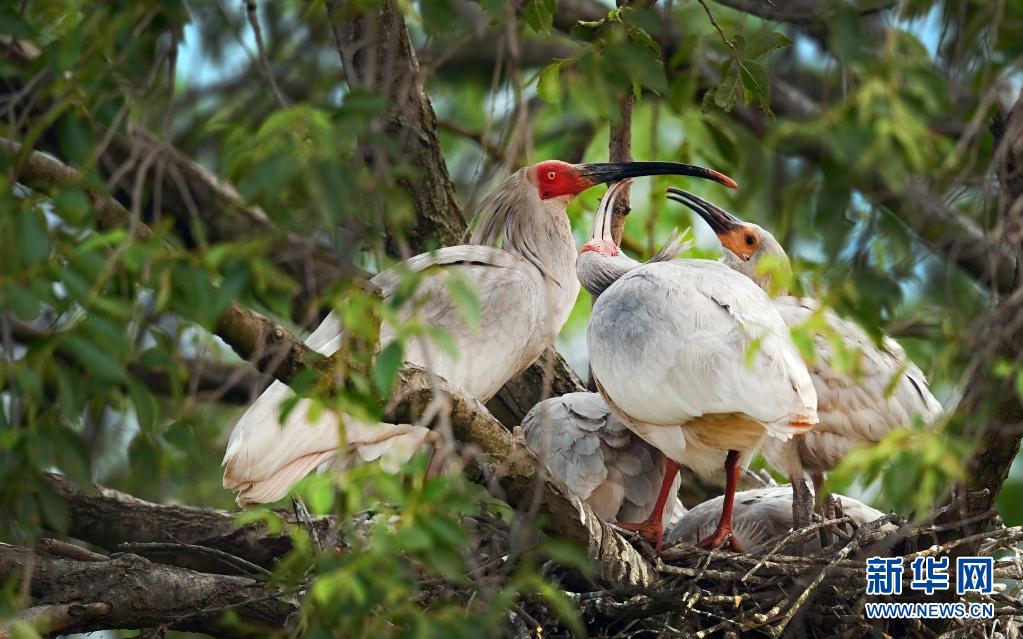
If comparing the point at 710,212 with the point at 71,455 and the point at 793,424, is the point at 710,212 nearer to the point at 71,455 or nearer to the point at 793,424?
the point at 793,424

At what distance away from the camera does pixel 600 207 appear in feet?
20.4

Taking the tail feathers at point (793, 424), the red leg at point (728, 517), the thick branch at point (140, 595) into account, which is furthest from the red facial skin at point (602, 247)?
the thick branch at point (140, 595)

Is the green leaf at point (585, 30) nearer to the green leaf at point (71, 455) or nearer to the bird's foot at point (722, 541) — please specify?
the bird's foot at point (722, 541)

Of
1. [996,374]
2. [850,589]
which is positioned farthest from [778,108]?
[996,374]

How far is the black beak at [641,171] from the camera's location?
6000 millimetres

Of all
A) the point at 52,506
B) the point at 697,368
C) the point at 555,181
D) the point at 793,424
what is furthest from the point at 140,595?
the point at 555,181

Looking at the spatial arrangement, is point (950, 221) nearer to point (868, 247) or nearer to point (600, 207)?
point (868, 247)

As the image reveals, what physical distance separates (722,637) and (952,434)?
1.89 meters

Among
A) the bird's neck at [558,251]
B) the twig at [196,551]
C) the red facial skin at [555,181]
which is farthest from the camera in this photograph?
the red facial skin at [555,181]

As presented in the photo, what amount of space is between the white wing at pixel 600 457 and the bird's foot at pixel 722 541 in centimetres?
41

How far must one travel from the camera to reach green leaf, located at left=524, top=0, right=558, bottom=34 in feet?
13.3

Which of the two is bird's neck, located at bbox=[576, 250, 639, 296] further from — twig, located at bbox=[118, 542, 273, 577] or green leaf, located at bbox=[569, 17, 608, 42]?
twig, located at bbox=[118, 542, 273, 577]

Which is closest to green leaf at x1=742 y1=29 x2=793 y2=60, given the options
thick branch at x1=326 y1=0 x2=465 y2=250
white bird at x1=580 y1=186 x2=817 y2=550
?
white bird at x1=580 y1=186 x2=817 y2=550

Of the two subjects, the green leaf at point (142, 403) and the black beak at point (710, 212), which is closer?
the green leaf at point (142, 403)
